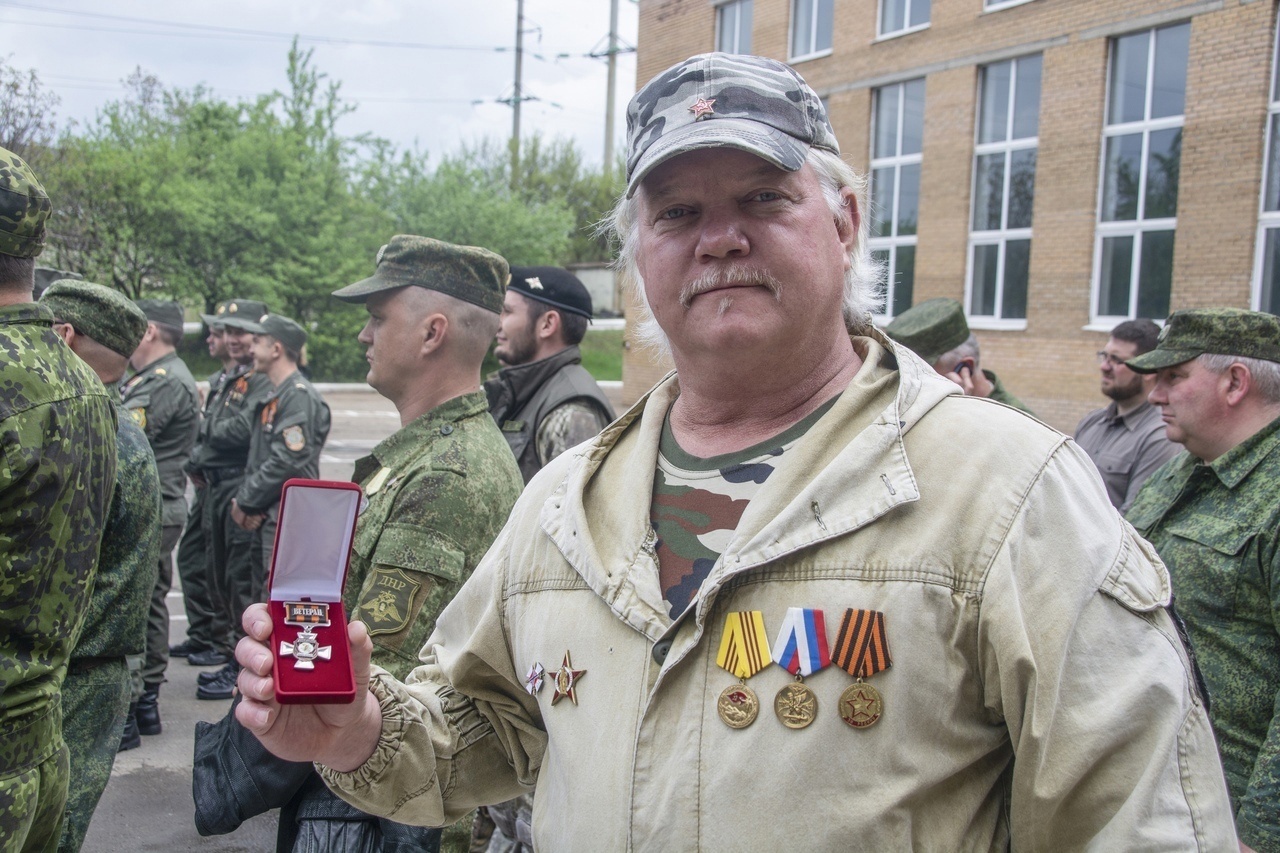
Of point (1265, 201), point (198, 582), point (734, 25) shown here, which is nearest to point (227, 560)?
point (198, 582)

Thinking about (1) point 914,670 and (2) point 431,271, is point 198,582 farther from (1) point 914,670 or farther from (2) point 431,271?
(1) point 914,670

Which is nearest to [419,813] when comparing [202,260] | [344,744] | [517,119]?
[344,744]

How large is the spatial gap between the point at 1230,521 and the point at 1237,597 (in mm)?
252

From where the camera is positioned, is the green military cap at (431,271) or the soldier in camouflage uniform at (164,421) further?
the soldier in camouflage uniform at (164,421)

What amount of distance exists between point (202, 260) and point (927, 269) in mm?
21735

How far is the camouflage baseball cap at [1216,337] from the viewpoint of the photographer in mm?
3369

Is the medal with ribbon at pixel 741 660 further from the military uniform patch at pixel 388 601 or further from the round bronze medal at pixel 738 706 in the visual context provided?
the military uniform patch at pixel 388 601

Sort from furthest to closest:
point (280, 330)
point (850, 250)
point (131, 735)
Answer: point (280, 330) < point (131, 735) < point (850, 250)

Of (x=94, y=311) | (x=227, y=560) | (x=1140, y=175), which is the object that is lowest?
(x=227, y=560)

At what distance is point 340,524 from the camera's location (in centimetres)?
140

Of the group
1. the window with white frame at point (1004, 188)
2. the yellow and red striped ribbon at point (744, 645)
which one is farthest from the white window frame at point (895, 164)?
the yellow and red striped ribbon at point (744, 645)

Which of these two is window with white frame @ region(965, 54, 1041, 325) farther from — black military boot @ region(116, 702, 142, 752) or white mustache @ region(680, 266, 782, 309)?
white mustache @ region(680, 266, 782, 309)

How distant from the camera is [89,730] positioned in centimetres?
293

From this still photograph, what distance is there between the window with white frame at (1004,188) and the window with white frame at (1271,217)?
3485 millimetres
